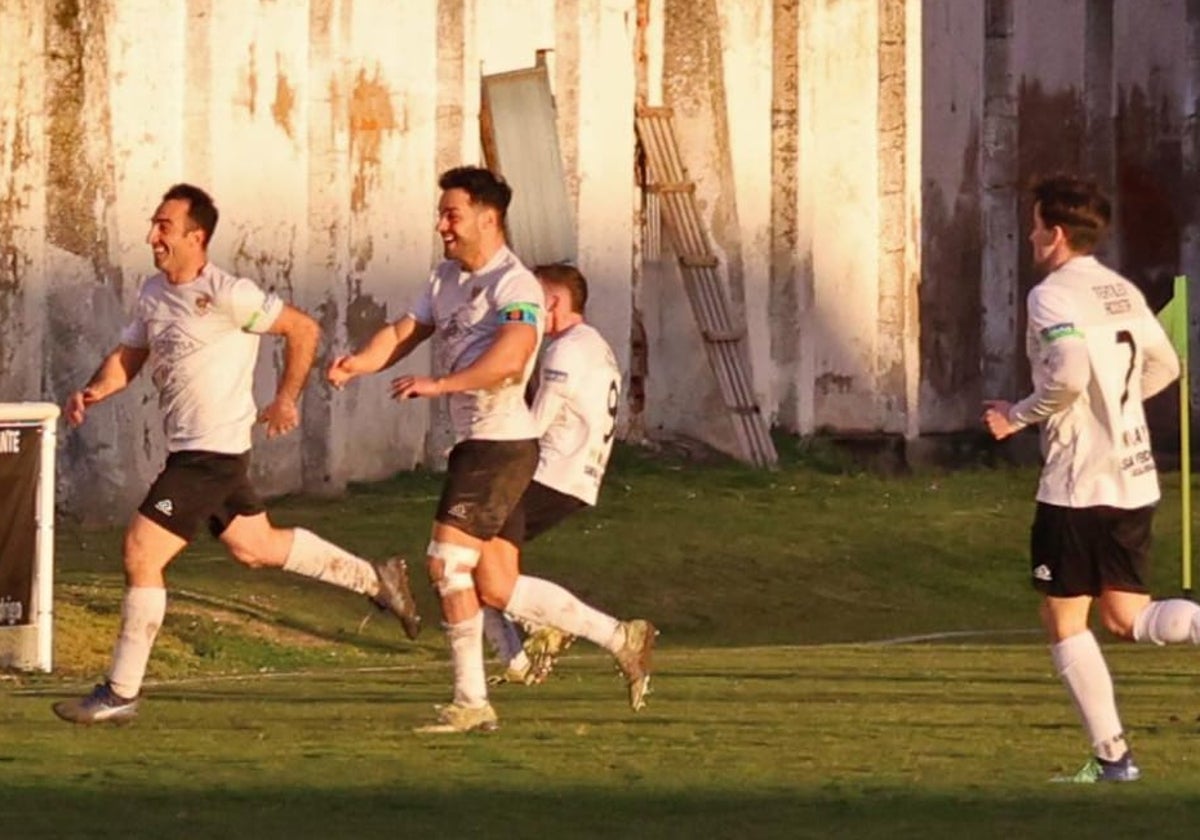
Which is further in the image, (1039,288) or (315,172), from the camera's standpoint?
(315,172)

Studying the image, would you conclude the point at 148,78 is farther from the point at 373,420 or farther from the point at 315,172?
the point at 373,420

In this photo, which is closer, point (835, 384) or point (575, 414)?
point (575, 414)

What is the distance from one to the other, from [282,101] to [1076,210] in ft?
50.2

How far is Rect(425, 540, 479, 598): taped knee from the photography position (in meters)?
12.8

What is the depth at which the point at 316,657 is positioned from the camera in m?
19.6

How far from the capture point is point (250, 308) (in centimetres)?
1316

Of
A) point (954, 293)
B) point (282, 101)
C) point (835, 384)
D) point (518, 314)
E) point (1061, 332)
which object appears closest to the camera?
point (1061, 332)

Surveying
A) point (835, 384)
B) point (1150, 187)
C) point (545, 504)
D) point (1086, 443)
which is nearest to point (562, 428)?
point (545, 504)

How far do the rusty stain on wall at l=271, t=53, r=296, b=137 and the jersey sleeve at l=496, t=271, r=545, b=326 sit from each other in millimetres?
13224

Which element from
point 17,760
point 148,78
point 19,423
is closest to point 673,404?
point 148,78

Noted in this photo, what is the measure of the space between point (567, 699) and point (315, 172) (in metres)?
12.2

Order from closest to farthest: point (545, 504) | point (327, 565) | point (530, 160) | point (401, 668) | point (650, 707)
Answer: point (327, 565) < point (650, 707) < point (545, 504) < point (401, 668) < point (530, 160)

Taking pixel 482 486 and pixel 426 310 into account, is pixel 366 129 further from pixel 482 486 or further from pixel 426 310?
pixel 482 486

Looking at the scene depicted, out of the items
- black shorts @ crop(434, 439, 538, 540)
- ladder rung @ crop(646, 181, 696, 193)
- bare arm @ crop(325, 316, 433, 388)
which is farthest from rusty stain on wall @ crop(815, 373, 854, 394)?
black shorts @ crop(434, 439, 538, 540)
